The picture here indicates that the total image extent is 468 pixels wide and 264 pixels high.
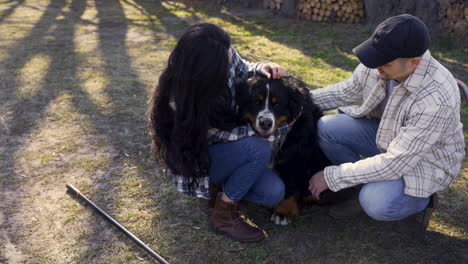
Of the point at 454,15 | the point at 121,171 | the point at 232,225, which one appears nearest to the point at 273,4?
the point at 454,15

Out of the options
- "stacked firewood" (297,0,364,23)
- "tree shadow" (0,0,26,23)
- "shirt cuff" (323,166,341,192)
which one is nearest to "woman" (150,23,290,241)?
"shirt cuff" (323,166,341,192)

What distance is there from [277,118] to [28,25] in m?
7.50

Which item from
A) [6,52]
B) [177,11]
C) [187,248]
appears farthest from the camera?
[177,11]

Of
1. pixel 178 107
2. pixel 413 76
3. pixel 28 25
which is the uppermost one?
pixel 413 76

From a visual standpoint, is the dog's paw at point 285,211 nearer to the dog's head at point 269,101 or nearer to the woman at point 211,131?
the woman at point 211,131

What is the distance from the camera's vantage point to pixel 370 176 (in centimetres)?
244

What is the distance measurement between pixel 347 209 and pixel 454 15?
16.5ft

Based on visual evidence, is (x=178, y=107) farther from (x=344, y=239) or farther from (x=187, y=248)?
(x=344, y=239)

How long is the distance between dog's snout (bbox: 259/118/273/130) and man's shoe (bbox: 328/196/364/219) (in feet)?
2.54

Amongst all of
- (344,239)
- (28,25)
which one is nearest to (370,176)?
(344,239)

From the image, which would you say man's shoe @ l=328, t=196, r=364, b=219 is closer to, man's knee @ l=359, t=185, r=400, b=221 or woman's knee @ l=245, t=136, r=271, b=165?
man's knee @ l=359, t=185, r=400, b=221

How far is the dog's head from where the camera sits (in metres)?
2.68

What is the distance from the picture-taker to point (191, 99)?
2268mm

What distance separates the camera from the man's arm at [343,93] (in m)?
2.90
